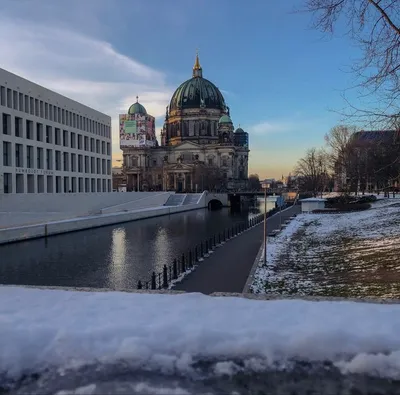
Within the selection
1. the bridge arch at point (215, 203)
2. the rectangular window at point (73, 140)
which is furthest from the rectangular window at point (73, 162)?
the bridge arch at point (215, 203)

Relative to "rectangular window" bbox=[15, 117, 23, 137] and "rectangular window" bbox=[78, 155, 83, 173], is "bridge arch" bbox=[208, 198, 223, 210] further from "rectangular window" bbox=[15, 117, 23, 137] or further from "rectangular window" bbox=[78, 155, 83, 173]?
"rectangular window" bbox=[15, 117, 23, 137]

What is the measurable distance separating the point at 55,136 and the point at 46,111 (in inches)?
162

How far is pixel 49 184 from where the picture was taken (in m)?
57.1

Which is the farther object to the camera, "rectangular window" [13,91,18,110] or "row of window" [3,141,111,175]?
"row of window" [3,141,111,175]

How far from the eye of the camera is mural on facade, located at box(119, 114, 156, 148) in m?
141

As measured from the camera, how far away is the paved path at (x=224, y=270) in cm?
1420

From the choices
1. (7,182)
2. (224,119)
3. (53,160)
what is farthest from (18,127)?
(224,119)

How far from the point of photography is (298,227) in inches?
1296

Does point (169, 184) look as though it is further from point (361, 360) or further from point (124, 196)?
point (361, 360)

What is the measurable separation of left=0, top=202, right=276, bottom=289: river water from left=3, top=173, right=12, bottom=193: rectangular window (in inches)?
664

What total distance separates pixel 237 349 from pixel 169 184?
12281cm

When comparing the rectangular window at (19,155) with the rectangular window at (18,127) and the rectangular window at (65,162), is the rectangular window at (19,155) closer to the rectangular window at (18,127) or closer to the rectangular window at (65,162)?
the rectangular window at (18,127)

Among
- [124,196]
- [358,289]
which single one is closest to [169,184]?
[124,196]

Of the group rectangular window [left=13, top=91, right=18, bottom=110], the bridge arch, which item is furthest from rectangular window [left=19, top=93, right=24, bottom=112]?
the bridge arch
